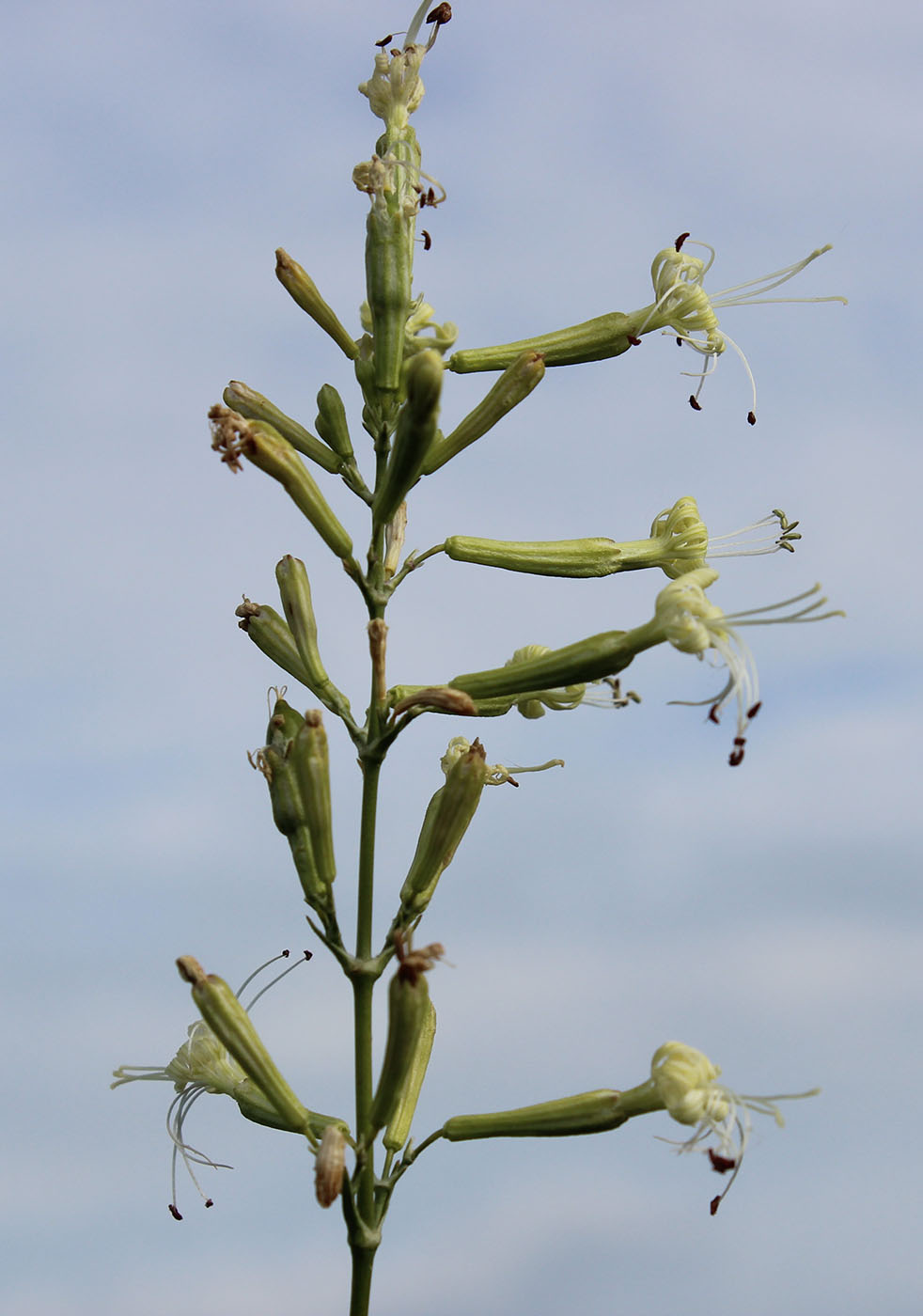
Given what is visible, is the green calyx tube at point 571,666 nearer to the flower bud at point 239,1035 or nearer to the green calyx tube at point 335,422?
the green calyx tube at point 335,422

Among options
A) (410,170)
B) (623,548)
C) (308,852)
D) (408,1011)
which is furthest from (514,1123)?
(410,170)

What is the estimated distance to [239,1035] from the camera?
5969 mm

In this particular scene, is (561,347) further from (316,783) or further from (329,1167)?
(329,1167)

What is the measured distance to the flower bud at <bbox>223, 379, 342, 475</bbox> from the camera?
6645mm

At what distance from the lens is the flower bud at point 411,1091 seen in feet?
19.9

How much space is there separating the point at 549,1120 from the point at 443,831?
1.29m

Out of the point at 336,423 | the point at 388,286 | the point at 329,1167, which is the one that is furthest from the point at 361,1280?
the point at 388,286

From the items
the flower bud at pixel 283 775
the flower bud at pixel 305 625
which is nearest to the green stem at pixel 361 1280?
the flower bud at pixel 283 775

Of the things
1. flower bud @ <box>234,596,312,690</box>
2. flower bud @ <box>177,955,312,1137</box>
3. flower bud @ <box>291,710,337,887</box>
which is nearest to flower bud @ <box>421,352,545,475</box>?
flower bud @ <box>234,596,312,690</box>

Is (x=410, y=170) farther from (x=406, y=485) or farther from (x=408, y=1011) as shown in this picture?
(x=408, y=1011)

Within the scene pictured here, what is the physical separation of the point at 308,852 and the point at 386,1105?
1107mm

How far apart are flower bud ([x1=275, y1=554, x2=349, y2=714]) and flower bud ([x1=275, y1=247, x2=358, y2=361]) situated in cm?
107

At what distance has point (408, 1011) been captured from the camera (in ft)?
18.2

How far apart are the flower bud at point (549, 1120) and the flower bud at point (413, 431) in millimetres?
2629
